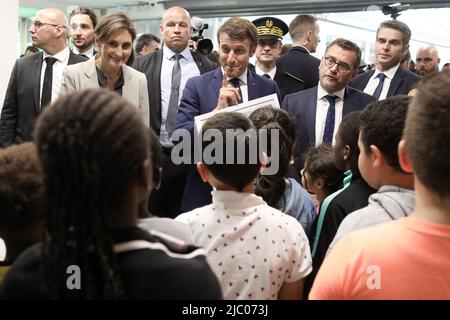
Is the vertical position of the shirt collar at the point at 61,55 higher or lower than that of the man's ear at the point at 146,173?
higher

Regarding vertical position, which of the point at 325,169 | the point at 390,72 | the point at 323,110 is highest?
the point at 390,72

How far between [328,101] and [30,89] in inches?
62.6

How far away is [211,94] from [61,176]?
1777 mm

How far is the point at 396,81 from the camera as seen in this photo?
327 cm

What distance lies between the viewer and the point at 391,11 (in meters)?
5.71

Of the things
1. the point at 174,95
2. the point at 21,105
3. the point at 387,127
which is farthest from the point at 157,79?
the point at 387,127

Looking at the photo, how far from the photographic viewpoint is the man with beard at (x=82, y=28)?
4109 millimetres

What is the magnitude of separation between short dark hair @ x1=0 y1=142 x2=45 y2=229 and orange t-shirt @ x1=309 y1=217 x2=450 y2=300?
60cm

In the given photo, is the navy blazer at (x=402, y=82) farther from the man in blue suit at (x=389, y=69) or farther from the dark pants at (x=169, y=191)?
the dark pants at (x=169, y=191)

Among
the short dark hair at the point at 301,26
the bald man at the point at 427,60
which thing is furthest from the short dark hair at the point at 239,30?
the bald man at the point at 427,60

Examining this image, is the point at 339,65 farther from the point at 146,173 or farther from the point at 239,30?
the point at 146,173

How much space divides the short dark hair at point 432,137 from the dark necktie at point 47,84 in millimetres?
2343

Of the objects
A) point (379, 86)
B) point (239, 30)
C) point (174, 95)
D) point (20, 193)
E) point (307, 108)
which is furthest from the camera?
point (379, 86)

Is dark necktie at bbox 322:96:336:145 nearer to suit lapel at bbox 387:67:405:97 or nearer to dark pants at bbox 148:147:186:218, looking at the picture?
suit lapel at bbox 387:67:405:97
